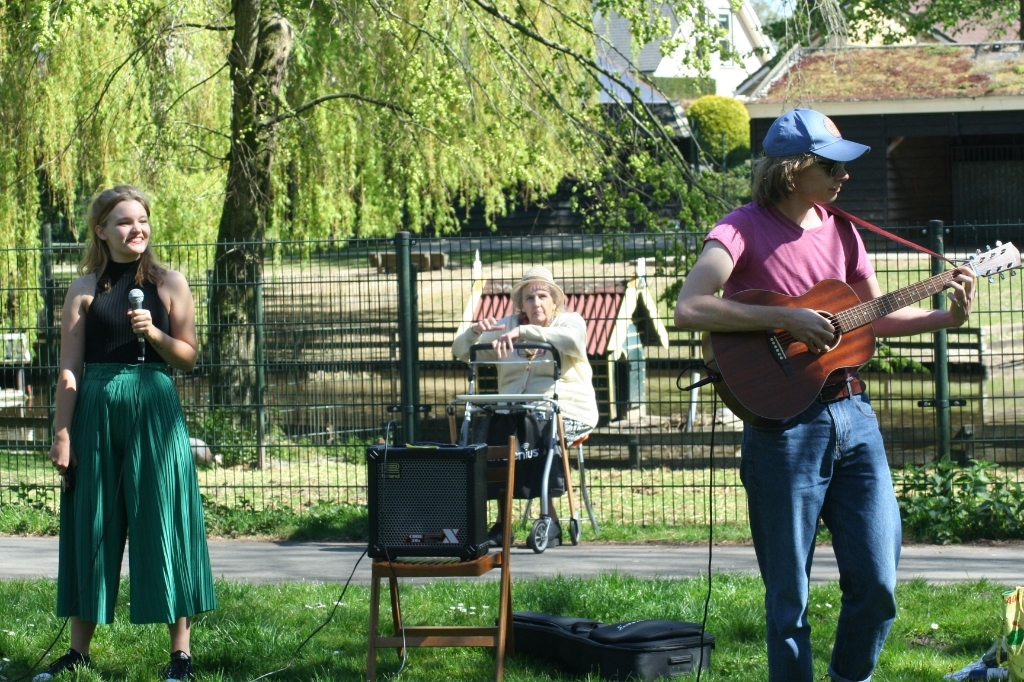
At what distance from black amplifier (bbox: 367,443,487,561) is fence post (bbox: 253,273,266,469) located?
3.64m

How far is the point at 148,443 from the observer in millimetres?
4867

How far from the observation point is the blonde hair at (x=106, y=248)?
195 inches

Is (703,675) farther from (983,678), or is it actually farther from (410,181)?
(410,181)

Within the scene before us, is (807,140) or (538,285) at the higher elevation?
(807,140)

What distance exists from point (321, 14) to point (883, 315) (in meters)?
8.58

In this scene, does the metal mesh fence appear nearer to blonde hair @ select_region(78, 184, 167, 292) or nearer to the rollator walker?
the rollator walker

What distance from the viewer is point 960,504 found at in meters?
7.72

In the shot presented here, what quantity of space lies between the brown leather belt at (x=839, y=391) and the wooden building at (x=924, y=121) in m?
18.8

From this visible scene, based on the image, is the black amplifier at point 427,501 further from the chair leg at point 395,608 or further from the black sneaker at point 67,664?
the black sneaker at point 67,664

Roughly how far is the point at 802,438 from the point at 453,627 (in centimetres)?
211

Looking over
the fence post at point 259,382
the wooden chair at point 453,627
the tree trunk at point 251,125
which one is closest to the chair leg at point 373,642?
the wooden chair at point 453,627

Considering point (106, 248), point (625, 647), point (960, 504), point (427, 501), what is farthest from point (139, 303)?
point (960, 504)

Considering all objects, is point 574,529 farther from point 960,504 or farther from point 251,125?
point 251,125

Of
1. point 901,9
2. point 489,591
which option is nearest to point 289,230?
point 489,591
